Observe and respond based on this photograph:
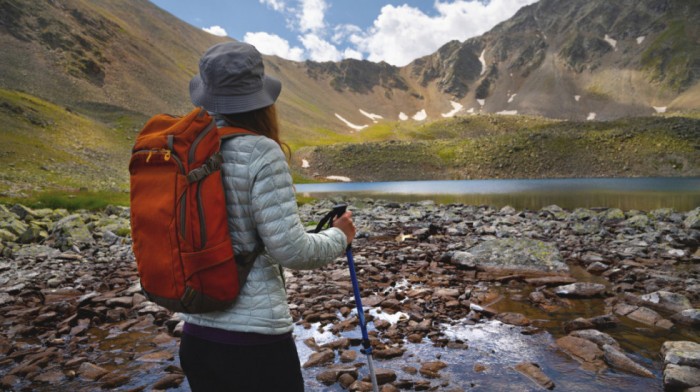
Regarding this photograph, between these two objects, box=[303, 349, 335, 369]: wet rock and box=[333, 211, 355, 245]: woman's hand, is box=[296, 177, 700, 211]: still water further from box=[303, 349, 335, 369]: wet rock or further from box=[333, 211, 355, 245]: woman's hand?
box=[333, 211, 355, 245]: woman's hand

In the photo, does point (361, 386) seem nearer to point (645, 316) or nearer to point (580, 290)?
point (645, 316)

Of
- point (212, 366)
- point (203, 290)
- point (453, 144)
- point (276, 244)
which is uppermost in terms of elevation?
point (453, 144)

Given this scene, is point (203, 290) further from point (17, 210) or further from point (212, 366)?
point (17, 210)

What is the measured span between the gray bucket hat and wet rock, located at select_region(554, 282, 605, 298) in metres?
8.99

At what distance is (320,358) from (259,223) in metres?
4.52

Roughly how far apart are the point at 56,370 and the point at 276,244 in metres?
6.12

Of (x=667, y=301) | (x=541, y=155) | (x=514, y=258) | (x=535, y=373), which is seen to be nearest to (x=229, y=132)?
(x=535, y=373)

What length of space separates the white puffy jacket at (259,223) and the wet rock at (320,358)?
395 centimetres

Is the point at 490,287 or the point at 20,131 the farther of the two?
the point at 20,131

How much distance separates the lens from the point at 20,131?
5344 centimetres

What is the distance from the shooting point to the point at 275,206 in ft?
7.47

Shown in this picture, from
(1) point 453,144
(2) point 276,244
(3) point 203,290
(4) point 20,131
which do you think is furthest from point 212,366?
(1) point 453,144

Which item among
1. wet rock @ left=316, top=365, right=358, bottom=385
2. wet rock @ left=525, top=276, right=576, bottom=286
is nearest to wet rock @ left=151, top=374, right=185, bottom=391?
wet rock @ left=316, top=365, right=358, bottom=385

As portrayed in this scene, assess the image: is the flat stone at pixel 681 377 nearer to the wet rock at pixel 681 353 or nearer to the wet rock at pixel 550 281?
the wet rock at pixel 681 353
